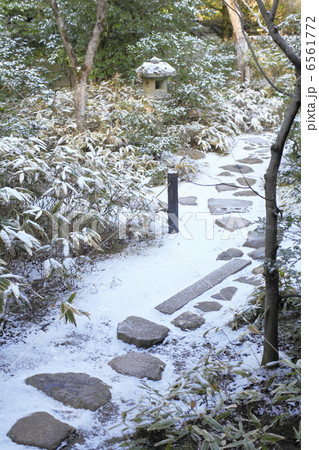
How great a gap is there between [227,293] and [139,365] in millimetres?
1018

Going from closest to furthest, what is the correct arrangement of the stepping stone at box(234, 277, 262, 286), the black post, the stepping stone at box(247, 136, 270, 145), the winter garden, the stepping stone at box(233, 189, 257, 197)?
the winter garden < the stepping stone at box(234, 277, 262, 286) < the black post < the stepping stone at box(233, 189, 257, 197) < the stepping stone at box(247, 136, 270, 145)

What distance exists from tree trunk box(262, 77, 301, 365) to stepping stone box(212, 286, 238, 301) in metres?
0.98

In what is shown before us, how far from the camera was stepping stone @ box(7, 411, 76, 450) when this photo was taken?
2002 mm

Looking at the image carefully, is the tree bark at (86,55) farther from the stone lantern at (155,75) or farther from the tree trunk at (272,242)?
the tree trunk at (272,242)

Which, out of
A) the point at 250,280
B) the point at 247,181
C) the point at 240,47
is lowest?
the point at 250,280

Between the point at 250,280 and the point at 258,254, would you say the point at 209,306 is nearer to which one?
the point at 250,280

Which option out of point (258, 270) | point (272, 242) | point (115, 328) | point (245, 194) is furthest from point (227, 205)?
point (272, 242)

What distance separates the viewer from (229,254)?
4.02m

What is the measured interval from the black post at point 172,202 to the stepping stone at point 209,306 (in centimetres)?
130

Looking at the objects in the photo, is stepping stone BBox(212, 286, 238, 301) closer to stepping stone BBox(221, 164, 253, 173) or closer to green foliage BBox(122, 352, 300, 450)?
green foliage BBox(122, 352, 300, 450)

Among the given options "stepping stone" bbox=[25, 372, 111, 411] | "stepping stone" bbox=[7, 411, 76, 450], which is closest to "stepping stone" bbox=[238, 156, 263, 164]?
"stepping stone" bbox=[25, 372, 111, 411]

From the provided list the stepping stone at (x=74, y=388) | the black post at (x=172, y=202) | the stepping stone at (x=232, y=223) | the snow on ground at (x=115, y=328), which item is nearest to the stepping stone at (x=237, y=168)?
the snow on ground at (x=115, y=328)

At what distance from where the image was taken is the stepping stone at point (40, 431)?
2.00 meters
